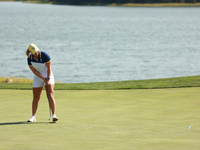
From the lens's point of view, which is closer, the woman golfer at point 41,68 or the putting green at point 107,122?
the putting green at point 107,122

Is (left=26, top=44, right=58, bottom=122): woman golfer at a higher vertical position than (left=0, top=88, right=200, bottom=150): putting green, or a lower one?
higher

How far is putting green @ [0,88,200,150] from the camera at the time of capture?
322 inches

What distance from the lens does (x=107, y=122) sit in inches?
406

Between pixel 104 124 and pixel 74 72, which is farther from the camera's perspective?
pixel 74 72

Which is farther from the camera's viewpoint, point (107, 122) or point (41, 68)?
point (41, 68)

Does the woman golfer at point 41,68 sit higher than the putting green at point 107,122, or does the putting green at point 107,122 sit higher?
the woman golfer at point 41,68

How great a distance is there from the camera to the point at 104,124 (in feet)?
33.0

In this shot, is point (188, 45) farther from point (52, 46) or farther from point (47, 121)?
point (47, 121)

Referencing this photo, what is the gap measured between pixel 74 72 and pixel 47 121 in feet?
116

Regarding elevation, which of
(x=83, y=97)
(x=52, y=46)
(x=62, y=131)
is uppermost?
(x=62, y=131)

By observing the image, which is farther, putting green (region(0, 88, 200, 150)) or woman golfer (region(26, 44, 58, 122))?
woman golfer (region(26, 44, 58, 122))

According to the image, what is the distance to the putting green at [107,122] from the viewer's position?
8188mm

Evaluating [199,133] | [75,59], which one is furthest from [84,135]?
[75,59]

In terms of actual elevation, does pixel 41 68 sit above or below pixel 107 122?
above
